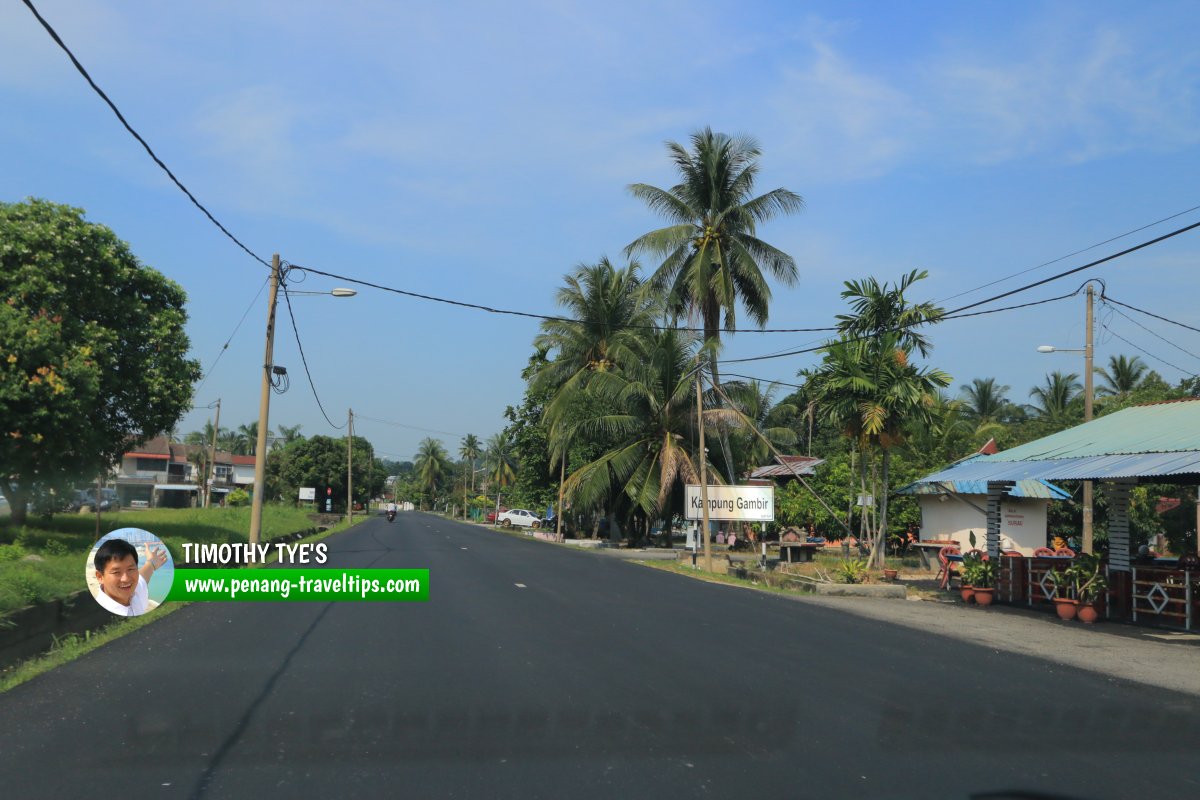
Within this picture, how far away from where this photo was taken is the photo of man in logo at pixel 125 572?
43.2 feet

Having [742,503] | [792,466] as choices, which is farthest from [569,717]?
[792,466]

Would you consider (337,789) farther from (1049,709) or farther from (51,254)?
(51,254)

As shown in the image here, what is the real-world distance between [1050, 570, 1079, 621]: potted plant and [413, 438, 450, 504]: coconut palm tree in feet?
415

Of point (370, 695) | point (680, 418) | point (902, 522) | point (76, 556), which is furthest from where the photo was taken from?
point (680, 418)

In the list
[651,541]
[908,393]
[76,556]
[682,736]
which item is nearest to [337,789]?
[682,736]

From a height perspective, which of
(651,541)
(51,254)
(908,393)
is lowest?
(651,541)

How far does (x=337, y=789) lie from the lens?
18.5 feet

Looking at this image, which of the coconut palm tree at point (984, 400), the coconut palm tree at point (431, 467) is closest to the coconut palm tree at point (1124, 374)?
the coconut palm tree at point (984, 400)

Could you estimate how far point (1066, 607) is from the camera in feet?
55.5

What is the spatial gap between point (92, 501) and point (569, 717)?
62387mm

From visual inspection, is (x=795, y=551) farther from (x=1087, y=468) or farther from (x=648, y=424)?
(x=1087, y=468)

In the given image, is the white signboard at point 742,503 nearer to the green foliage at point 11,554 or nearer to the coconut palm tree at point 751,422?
the coconut palm tree at point 751,422

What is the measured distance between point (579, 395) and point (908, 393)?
24492mm

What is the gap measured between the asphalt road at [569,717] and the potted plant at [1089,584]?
4.94m
